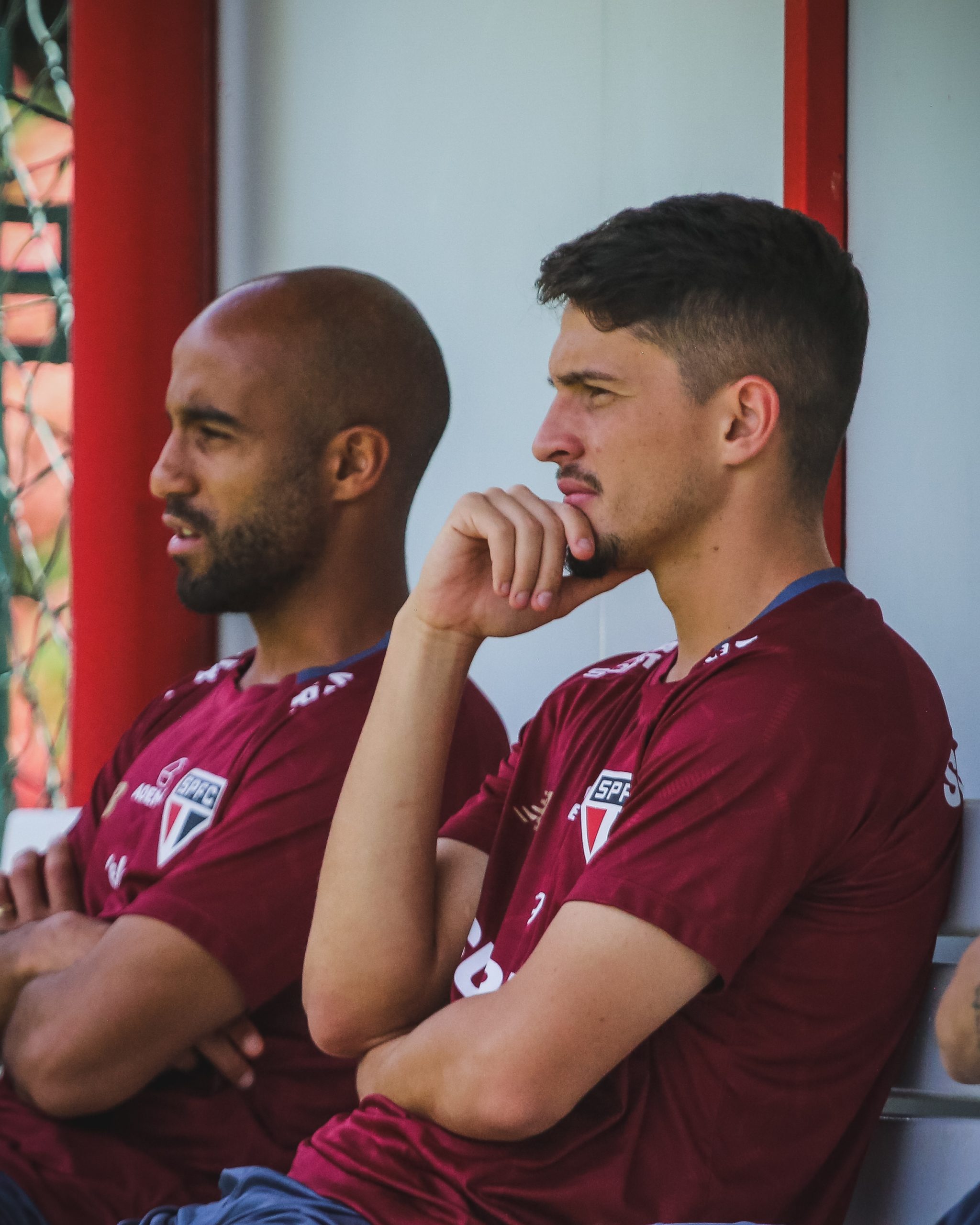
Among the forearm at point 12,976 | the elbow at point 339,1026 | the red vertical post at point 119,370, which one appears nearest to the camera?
the elbow at point 339,1026

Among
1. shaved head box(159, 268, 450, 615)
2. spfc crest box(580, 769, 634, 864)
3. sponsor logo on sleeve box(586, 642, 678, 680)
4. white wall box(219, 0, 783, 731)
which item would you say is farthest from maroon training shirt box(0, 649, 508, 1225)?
white wall box(219, 0, 783, 731)

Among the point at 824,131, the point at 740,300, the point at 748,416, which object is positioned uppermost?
the point at 824,131

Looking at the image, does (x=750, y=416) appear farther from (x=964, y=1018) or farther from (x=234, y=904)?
(x=234, y=904)

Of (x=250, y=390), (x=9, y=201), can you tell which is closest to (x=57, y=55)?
(x=9, y=201)

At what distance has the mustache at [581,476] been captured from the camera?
5.95ft

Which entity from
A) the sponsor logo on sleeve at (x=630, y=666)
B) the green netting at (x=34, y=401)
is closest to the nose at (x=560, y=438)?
the sponsor logo on sleeve at (x=630, y=666)

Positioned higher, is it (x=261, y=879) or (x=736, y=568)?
(x=736, y=568)

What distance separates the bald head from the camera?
Answer: 2436 millimetres

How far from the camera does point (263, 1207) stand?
1.53 m

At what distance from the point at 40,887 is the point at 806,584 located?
1.37m

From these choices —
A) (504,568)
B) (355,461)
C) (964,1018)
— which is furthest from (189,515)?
(964,1018)

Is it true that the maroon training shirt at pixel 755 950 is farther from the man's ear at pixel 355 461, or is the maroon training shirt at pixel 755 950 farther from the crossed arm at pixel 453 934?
the man's ear at pixel 355 461

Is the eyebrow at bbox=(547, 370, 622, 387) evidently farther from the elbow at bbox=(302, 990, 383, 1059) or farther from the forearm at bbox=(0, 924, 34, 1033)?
the forearm at bbox=(0, 924, 34, 1033)

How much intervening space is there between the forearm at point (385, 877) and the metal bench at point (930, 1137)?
0.56 m
